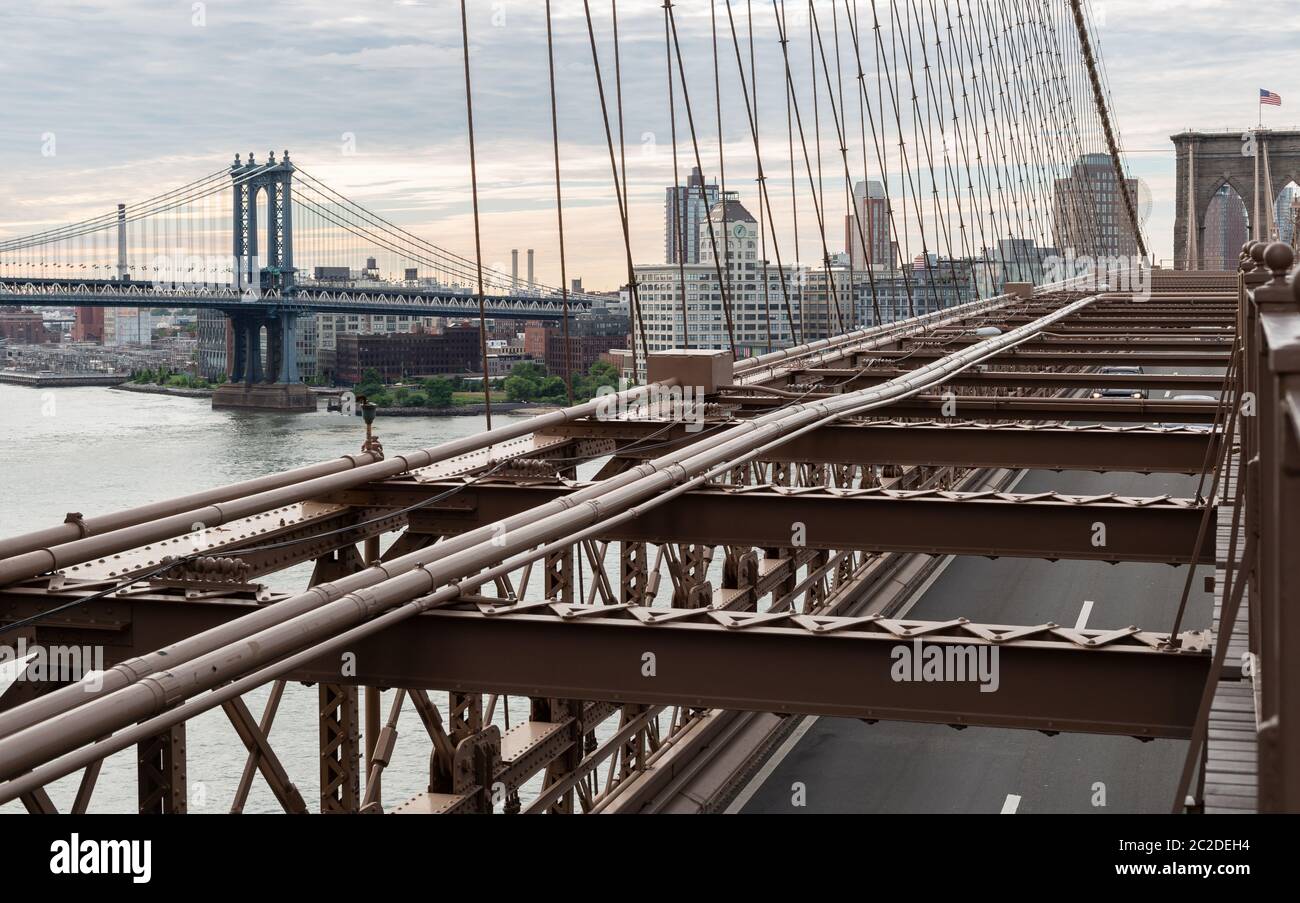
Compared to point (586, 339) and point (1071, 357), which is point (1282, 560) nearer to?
A: point (1071, 357)

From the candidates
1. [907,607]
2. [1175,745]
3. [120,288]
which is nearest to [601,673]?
[1175,745]

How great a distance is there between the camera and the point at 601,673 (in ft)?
21.0

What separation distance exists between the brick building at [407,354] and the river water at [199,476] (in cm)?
234

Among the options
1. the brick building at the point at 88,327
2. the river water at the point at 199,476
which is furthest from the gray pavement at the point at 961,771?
the brick building at the point at 88,327

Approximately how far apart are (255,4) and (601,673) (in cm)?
5331

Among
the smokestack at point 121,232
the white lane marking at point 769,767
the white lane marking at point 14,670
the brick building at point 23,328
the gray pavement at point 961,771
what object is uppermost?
the smokestack at point 121,232

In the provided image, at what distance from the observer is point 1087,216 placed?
81375 mm

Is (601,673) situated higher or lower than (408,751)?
higher

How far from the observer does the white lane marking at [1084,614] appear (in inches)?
939

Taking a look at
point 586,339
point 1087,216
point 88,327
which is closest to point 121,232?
point 88,327

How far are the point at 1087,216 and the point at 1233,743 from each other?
81.2 metres

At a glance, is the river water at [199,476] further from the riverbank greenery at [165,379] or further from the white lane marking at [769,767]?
the white lane marking at [769,767]

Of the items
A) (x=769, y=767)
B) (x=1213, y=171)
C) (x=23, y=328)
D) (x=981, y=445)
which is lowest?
(x=769, y=767)
